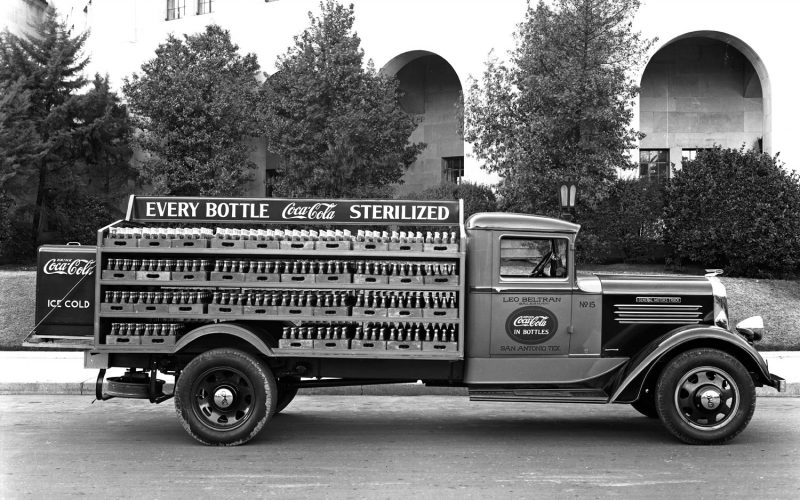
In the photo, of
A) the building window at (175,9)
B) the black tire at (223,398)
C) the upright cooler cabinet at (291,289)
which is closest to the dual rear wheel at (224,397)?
the black tire at (223,398)

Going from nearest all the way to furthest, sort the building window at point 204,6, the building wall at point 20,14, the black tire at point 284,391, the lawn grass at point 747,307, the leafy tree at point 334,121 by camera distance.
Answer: the black tire at point 284,391 < the lawn grass at point 747,307 < the leafy tree at point 334,121 < the building window at point 204,6 < the building wall at point 20,14

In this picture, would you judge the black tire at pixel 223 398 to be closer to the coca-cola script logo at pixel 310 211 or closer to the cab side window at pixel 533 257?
the coca-cola script logo at pixel 310 211

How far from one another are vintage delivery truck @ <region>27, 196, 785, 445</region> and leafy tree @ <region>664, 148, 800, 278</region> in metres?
14.2

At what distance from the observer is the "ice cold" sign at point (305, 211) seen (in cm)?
807

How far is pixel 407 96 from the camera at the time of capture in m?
32.8

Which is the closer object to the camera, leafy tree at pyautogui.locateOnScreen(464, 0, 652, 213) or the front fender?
the front fender

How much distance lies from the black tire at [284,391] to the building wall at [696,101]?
23.8 m

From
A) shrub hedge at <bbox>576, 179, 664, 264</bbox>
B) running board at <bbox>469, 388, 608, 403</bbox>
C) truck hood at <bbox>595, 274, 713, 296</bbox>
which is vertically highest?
shrub hedge at <bbox>576, 179, 664, 264</bbox>

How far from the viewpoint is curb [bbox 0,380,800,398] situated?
11070mm

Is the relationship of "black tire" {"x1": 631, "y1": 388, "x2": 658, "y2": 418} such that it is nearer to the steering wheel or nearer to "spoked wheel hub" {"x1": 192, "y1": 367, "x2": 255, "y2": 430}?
the steering wheel

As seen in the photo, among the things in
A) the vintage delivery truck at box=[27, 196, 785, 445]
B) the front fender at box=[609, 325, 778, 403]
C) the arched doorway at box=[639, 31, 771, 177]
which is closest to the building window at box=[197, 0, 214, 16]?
the arched doorway at box=[639, 31, 771, 177]

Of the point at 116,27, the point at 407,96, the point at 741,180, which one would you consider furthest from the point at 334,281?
the point at 116,27

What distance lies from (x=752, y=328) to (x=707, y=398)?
1382 millimetres

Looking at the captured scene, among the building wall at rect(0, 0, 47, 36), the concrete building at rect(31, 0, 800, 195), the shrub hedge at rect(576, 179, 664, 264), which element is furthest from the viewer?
the building wall at rect(0, 0, 47, 36)
